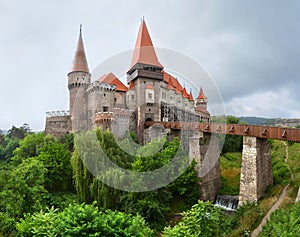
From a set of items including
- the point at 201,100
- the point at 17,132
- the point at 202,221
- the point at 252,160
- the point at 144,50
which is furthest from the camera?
the point at 17,132

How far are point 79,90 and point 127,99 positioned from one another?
19.4 ft

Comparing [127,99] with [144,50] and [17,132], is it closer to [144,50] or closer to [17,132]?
[144,50]

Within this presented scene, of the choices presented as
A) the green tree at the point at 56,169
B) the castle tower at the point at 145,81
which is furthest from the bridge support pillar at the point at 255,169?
→ the green tree at the point at 56,169

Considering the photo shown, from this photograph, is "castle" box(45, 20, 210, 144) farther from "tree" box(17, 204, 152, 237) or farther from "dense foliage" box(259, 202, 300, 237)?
"dense foliage" box(259, 202, 300, 237)

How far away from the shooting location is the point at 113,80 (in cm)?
2397

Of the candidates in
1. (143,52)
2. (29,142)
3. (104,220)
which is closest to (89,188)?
(104,220)

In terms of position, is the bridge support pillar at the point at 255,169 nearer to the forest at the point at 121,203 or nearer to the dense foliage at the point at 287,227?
the forest at the point at 121,203

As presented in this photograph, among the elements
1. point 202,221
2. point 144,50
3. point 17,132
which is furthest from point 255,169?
point 17,132

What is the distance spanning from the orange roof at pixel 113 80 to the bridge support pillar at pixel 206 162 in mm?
11382

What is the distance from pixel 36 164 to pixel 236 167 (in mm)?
16468

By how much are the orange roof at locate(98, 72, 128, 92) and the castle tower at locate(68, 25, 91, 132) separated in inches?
102

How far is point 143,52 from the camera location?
2447 cm

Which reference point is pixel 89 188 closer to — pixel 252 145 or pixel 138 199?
pixel 138 199

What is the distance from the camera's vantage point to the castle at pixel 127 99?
2197 cm
